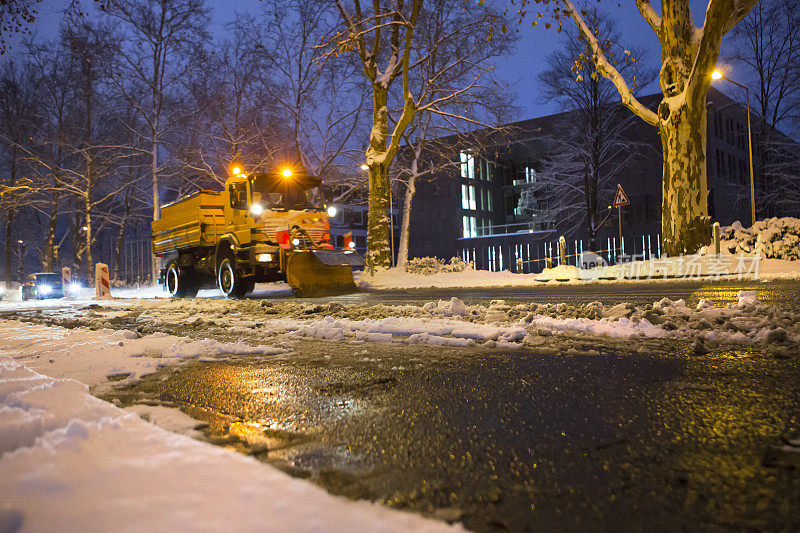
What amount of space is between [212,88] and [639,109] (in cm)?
2409

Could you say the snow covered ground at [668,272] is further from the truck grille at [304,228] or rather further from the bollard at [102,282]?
the bollard at [102,282]

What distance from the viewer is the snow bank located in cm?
147

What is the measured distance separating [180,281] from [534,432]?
16.7 metres

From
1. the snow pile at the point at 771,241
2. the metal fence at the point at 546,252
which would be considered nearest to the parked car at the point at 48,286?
the metal fence at the point at 546,252

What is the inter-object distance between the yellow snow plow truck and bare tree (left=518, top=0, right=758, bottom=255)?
867 cm

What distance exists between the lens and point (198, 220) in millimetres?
15602

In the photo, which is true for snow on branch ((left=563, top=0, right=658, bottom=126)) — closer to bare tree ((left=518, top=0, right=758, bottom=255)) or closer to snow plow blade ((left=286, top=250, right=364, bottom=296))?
bare tree ((left=518, top=0, right=758, bottom=255))

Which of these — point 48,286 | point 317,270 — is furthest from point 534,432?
point 48,286

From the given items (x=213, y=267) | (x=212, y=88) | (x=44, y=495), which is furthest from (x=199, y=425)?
(x=212, y=88)

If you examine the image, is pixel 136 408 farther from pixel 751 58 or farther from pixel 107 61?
pixel 751 58

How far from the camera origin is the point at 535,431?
229 centimetres

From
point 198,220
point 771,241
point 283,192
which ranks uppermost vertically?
point 283,192

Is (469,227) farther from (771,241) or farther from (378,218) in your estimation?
(771,241)

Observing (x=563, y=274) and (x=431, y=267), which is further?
(x=431, y=267)
